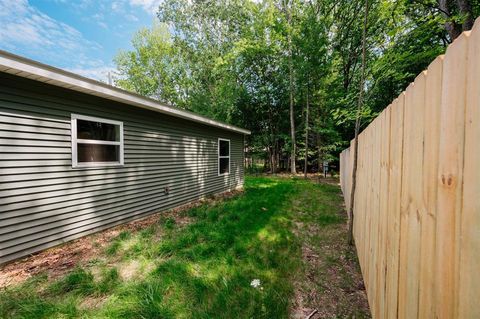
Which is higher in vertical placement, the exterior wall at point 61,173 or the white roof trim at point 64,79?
the white roof trim at point 64,79

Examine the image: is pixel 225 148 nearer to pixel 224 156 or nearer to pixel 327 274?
pixel 224 156

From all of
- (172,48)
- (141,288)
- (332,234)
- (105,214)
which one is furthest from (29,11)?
(332,234)

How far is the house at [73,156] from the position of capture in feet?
10.3

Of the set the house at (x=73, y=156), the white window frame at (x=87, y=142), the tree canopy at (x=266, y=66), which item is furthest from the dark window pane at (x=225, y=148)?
the tree canopy at (x=266, y=66)

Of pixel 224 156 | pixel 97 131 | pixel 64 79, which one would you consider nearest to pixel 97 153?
pixel 97 131

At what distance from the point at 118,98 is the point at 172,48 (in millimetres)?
20280

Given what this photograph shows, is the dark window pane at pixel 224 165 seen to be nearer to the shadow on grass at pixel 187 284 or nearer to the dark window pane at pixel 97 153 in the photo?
the dark window pane at pixel 97 153

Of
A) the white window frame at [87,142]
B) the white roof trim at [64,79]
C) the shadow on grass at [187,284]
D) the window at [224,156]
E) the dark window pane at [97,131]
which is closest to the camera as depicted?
the shadow on grass at [187,284]

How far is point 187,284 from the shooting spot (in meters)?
2.46

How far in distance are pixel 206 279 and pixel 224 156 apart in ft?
22.3

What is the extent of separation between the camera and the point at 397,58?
323 centimetres

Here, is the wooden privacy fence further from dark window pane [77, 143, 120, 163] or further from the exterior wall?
dark window pane [77, 143, 120, 163]

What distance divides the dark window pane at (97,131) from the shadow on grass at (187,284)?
2.06m

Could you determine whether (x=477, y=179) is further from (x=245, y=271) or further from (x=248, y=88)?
(x=248, y=88)
